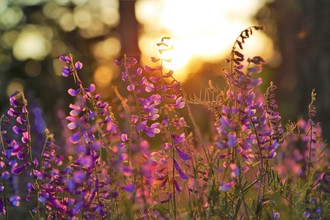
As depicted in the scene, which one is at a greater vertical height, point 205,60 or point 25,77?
point 205,60

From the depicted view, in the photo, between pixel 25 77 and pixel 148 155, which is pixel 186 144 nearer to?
pixel 148 155

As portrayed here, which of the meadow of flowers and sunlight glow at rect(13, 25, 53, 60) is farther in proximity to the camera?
sunlight glow at rect(13, 25, 53, 60)

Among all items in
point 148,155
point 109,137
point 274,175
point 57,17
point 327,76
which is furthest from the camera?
point 57,17

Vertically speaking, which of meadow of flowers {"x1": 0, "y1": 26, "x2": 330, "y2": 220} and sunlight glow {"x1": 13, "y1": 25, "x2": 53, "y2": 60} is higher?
sunlight glow {"x1": 13, "y1": 25, "x2": 53, "y2": 60}

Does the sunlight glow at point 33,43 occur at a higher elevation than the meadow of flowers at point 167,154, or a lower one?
higher

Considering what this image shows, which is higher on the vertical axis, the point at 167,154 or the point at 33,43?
the point at 33,43

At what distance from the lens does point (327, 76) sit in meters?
19.0

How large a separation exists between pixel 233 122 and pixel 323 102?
580 inches

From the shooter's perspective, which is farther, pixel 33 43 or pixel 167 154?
pixel 33 43

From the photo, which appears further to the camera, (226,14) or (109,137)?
(226,14)

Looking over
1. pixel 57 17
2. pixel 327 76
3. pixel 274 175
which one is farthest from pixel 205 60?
pixel 274 175

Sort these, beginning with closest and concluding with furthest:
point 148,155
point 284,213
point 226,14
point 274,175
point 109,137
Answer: point 284,213, point 109,137, point 148,155, point 274,175, point 226,14

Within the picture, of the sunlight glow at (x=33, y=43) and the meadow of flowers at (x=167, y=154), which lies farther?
the sunlight glow at (x=33, y=43)

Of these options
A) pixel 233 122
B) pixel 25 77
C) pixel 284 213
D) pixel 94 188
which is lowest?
pixel 284 213
